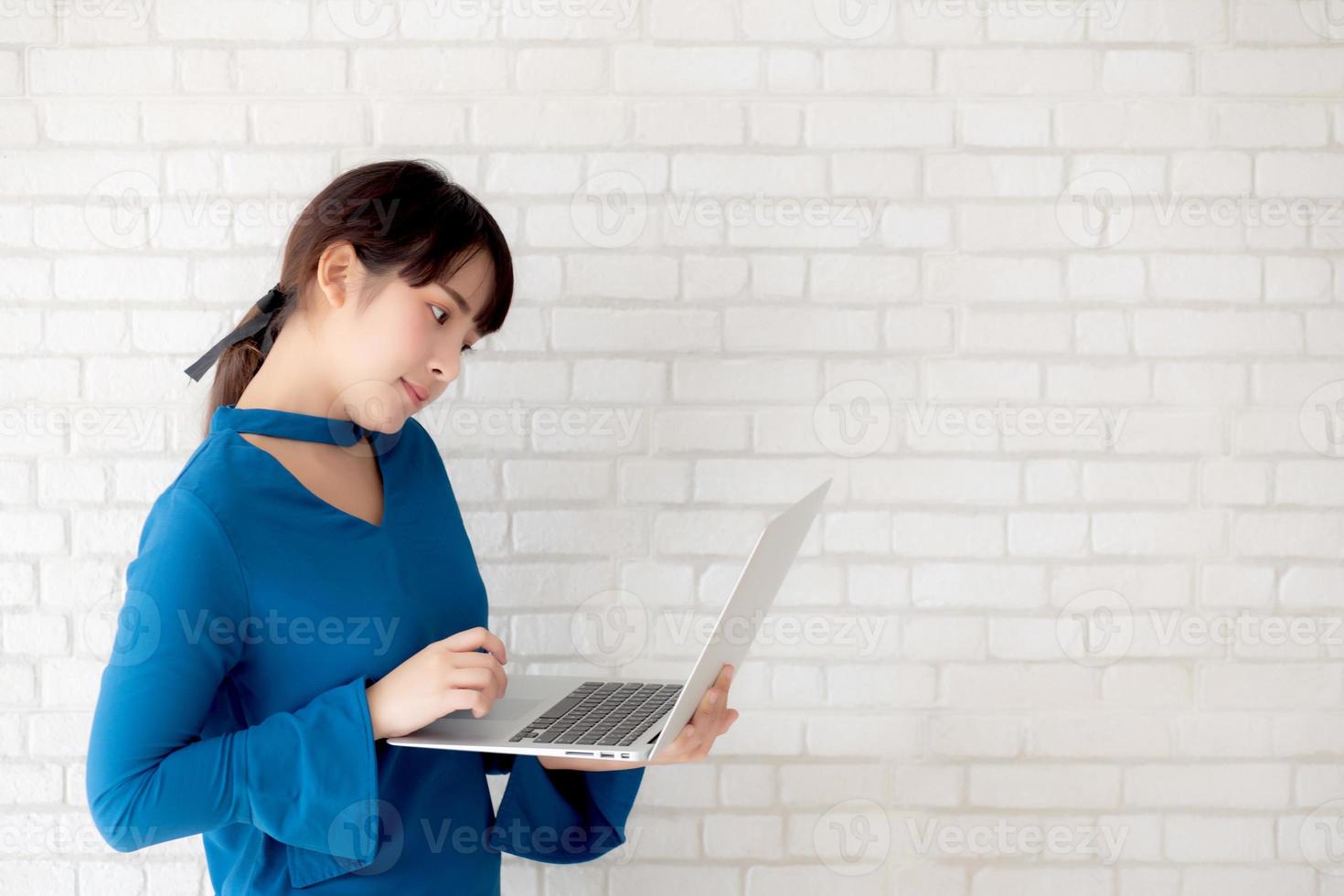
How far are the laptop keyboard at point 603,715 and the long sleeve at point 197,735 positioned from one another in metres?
0.18

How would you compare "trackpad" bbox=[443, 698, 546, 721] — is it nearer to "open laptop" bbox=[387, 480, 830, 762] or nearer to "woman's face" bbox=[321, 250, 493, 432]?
"open laptop" bbox=[387, 480, 830, 762]

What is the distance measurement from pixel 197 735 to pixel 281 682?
0.09m

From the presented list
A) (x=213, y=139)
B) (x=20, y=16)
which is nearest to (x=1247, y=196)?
(x=213, y=139)

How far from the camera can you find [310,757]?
106cm

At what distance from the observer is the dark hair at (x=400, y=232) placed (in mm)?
1164

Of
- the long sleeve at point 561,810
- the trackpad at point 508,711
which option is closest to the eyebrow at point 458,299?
the trackpad at point 508,711

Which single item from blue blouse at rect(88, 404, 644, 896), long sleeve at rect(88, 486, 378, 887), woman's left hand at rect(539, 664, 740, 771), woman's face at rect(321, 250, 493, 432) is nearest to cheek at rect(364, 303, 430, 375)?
woman's face at rect(321, 250, 493, 432)

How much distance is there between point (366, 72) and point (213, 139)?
10.4 inches

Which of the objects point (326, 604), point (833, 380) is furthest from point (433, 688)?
point (833, 380)

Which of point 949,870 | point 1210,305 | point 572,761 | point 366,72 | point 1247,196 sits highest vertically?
point 366,72

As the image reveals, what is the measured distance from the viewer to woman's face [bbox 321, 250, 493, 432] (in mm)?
1172

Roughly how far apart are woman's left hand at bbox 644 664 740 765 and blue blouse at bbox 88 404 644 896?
0.27 metres

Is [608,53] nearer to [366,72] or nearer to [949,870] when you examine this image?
[366,72]

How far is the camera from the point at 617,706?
1308 mm
